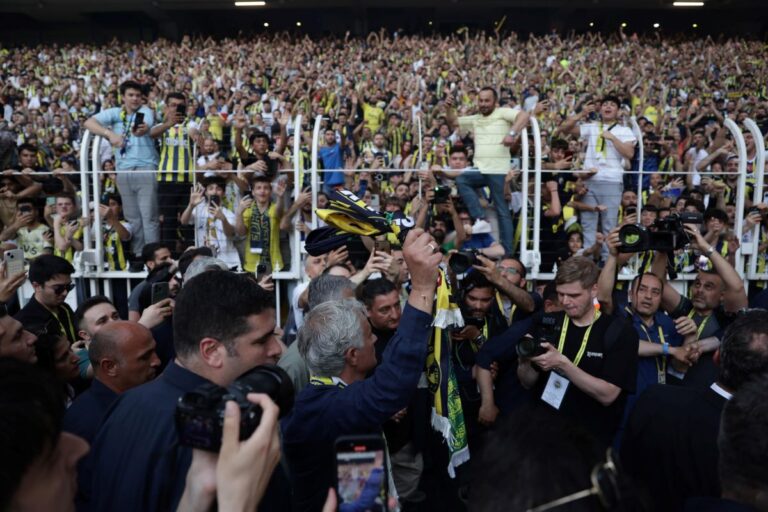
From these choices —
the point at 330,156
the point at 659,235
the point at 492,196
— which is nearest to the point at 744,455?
the point at 659,235

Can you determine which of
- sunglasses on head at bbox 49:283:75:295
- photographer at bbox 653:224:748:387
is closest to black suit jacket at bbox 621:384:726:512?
photographer at bbox 653:224:748:387

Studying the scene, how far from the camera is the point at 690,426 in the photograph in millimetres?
2453

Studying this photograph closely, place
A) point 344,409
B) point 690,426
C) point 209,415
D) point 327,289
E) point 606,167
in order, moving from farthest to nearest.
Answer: point 606,167 < point 327,289 < point 690,426 < point 344,409 < point 209,415

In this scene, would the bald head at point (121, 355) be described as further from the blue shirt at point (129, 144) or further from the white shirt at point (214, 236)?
the blue shirt at point (129, 144)

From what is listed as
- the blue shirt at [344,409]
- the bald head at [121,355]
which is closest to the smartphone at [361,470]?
the blue shirt at [344,409]

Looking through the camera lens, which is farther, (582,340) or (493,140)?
(493,140)

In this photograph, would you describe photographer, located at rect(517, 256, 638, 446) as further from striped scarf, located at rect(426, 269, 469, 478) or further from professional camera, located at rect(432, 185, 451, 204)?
professional camera, located at rect(432, 185, 451, 204)

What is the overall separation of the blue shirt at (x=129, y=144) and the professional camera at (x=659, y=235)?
16.6ft

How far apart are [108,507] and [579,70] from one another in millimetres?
18863

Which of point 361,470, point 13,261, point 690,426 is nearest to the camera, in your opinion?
point 361,470

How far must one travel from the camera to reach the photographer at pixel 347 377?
7.37ft

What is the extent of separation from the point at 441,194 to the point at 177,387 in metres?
4.32

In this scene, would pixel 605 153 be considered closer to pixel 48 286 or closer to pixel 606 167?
pixel 606 167

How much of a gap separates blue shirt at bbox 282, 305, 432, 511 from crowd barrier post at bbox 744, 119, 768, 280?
5.46m
